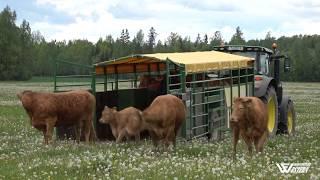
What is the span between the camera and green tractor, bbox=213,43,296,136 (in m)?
23.2

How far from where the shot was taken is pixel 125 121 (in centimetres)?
1723

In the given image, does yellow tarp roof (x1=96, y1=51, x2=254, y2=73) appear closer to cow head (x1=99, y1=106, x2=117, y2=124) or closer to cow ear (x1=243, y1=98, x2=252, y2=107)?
cow head (x1=99, y1=106, x2=117, y2=124)

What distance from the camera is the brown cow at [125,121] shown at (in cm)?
1677

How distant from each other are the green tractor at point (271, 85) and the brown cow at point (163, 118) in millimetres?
6816

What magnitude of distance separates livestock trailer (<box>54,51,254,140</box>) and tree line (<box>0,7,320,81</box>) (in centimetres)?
7211

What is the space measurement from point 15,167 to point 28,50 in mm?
117545

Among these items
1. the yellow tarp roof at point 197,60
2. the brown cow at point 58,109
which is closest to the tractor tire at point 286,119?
the yellow tarp roof at point 197,60

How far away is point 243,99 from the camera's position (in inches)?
575

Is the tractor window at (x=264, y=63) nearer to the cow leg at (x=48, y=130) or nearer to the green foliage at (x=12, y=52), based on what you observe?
the cow leg at (x=48, y=130)

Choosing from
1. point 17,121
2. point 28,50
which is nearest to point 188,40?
point 28,50

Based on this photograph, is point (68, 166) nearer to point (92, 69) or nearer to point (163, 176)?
point (163, 176)

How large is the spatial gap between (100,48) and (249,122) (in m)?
140

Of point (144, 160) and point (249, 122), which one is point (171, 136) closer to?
point (249, 122)

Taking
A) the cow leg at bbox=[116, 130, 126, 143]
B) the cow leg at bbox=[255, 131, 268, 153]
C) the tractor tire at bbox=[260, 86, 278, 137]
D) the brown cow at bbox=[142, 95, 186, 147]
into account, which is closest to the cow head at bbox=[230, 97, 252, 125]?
the cow leg at bbox=[255, 131, 268, 153]
